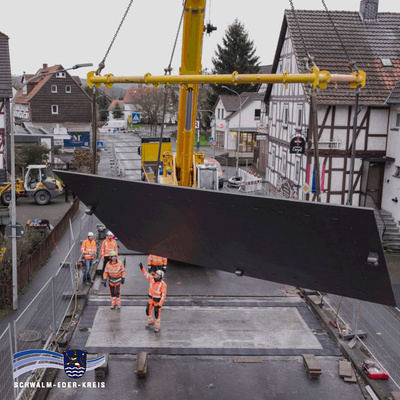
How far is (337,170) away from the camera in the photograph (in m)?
22.0

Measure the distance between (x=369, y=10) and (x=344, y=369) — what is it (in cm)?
1981

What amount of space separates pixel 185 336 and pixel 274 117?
19.2 meters

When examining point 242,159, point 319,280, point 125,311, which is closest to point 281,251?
point 319,280

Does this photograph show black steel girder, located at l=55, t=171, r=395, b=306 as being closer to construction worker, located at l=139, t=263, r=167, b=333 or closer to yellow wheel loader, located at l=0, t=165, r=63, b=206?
construction worker, located at l=139, t=263, r=167, b=333

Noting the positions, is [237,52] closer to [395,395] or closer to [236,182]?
[236,182]

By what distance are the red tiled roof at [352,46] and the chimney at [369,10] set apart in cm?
18

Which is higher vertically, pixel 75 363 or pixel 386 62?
pixel 386 62

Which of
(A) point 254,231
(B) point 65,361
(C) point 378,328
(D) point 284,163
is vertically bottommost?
(C) point 378,328

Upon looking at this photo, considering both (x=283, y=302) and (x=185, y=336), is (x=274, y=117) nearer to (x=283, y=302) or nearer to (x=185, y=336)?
(x=283, y=302)

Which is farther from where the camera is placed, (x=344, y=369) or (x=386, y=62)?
(x=386, y=62)

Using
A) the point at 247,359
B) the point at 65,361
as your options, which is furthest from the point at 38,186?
the point at 247,359

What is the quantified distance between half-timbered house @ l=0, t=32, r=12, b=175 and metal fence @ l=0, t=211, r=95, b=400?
12.6 m

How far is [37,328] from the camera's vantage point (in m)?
10.9

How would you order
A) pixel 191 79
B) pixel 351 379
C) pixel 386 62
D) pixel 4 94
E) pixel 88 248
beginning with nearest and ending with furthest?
pixel 191 79 < pixel 351 379 < pixel 88 248 < pixel 386 62 < pixel 4 94
